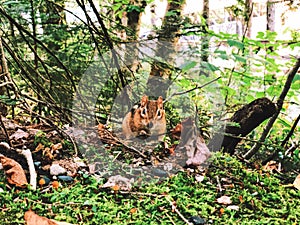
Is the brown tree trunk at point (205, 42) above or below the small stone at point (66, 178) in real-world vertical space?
above

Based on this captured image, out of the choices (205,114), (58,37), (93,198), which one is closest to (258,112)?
(205,114)

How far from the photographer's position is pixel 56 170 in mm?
586

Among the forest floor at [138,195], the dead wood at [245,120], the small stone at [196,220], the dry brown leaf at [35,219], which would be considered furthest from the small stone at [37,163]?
the dead wood at [245,120]

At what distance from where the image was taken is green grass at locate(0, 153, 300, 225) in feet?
1.51

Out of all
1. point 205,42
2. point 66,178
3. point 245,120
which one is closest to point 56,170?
point 66,178

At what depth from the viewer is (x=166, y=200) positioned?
529mm

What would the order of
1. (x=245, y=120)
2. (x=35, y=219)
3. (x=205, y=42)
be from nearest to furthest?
(x=35, y=219) < (x=245, y=120) < (x=205, y=42)

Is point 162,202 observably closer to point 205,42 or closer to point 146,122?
point 146,122

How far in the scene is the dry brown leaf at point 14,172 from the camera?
51 centimetres

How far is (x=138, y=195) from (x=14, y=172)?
201 mm

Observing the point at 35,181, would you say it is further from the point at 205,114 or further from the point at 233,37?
the point at 233,37

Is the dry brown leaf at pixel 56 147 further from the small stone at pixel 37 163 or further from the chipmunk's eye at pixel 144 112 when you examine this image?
the chipmunk's eye at pixel 144 112

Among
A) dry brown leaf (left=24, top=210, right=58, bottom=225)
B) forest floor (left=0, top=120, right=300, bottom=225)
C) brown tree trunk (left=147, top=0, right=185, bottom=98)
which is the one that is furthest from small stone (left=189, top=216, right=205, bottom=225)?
brown tree trunk (left=147, top=0, right=185, bottom=98)

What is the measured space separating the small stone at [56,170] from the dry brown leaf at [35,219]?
149 mm
